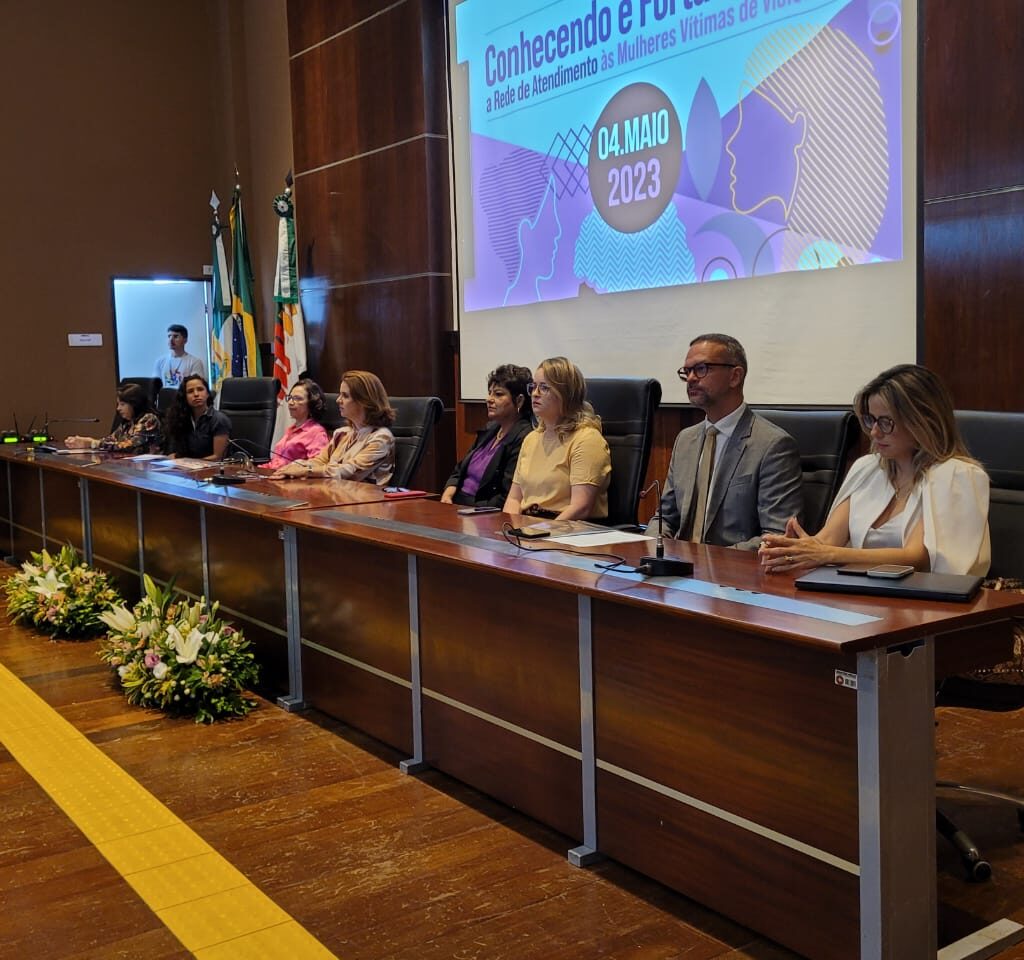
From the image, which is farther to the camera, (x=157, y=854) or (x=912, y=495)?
(x=157, y=854)

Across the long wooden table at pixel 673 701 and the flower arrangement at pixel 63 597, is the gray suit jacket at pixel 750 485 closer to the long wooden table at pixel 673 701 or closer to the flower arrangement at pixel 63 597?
the long wooden table at pixel 673 701

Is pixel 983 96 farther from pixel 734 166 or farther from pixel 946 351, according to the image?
pixel 734 166

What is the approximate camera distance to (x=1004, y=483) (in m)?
2.51

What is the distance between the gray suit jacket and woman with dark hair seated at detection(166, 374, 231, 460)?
138 inches

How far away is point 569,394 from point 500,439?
60 centimetres

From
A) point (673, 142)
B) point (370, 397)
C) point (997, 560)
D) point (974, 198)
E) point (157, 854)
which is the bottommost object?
point (157, 854)

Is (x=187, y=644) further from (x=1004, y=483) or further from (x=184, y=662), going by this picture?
(x=1004, y=483)

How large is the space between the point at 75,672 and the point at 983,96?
3.65 meters

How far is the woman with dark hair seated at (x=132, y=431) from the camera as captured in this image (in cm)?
643

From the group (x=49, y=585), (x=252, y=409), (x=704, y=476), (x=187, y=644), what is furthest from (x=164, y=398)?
(x=704, y=476)

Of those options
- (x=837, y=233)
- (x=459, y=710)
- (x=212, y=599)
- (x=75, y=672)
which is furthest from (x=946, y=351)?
(x=75, y=672)

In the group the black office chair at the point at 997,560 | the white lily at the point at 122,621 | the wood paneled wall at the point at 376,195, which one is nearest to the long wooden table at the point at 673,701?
the black office chair at the point at 997,560

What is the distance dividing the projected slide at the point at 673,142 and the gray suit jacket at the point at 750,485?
57.7 inches

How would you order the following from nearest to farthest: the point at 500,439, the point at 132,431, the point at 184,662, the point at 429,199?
the point at 184,662 → the point at 500,439 → the point at 429,199 → the point at 132,431
